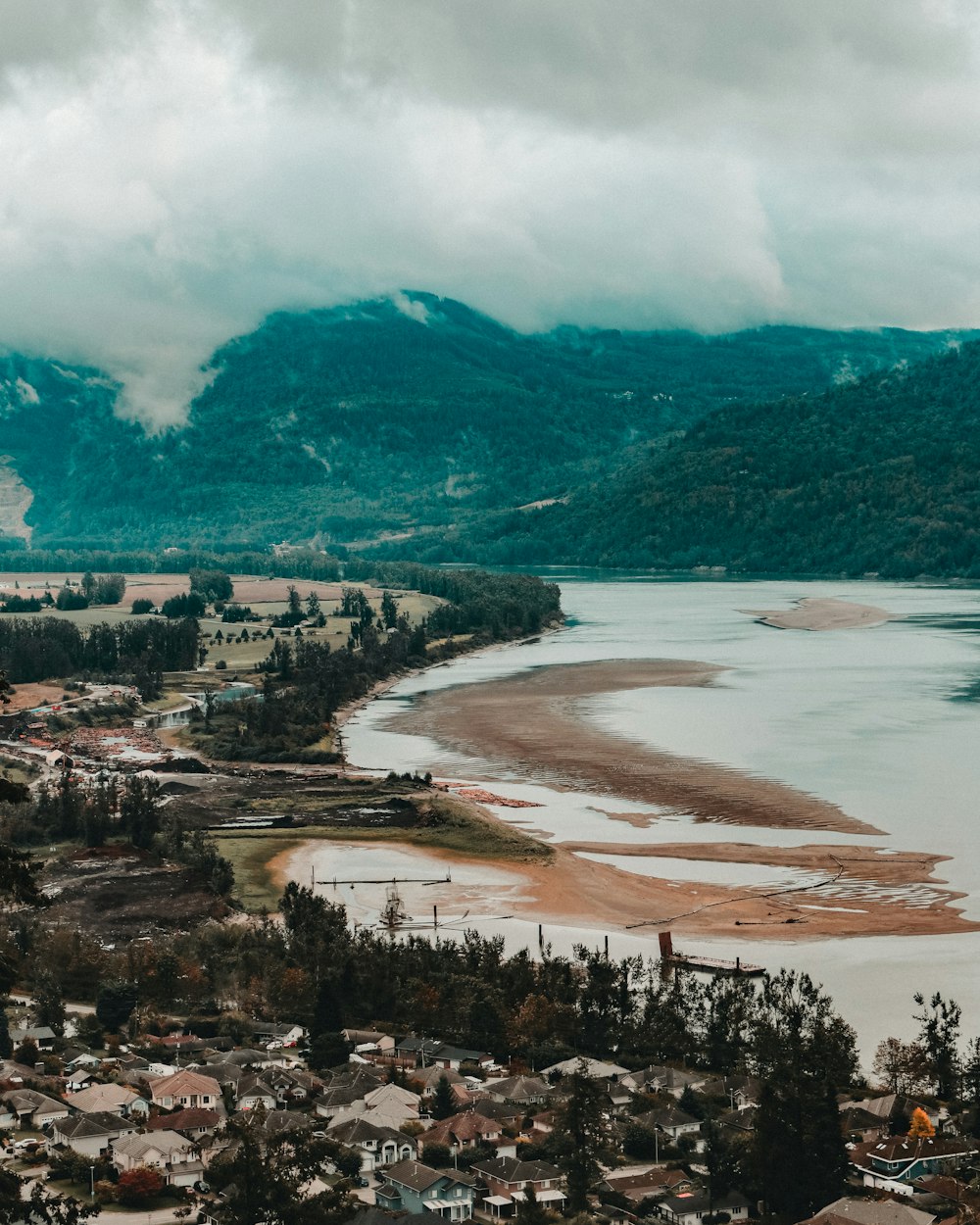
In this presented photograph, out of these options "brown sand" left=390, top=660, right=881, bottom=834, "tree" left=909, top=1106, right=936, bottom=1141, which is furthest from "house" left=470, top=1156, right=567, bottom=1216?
"brown sand" left=390, top=660, right=881, bottom=834

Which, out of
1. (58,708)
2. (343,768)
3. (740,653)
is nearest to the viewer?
(343,768)

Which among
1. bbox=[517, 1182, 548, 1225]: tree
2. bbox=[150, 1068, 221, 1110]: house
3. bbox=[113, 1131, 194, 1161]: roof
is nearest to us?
bbox=[517, 1182, 548, 1225]: tree

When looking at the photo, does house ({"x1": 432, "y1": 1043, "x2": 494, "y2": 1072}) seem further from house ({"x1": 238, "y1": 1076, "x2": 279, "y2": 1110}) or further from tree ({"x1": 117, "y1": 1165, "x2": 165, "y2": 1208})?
tree ({"x1": 117, "y1": 1165, "x2": 165, "y2": 1208})

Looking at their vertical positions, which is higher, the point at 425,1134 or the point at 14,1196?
the point at 14,1196

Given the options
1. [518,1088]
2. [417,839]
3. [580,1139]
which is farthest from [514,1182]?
[417,839]

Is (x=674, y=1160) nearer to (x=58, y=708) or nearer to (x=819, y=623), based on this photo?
(x=58, y=708)

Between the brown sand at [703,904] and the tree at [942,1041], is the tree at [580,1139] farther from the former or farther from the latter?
the brown sand at [703,904]

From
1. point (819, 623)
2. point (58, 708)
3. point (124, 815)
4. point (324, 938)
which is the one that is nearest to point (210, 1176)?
point (324, 938)
